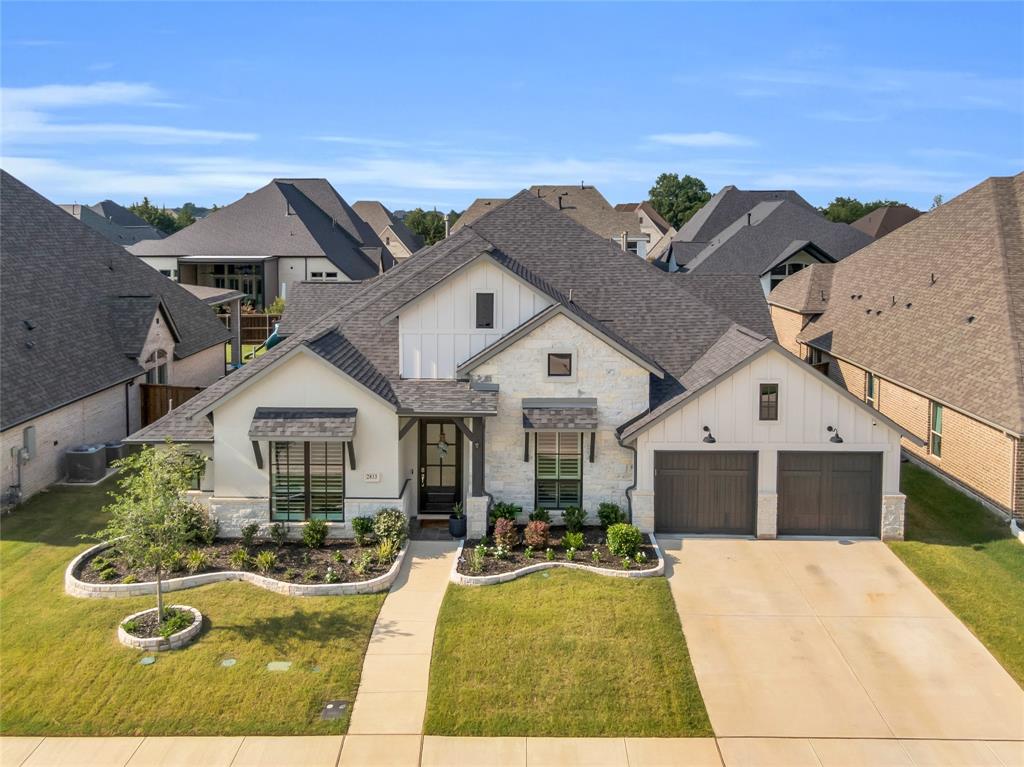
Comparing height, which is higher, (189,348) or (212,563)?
(189,348)

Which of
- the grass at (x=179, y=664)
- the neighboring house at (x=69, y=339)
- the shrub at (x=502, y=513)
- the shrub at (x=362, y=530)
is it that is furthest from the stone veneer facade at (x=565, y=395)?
the neighboring house at (x=69, y=339)

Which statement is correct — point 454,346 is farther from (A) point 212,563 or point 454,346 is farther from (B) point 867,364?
(B) point 867,364

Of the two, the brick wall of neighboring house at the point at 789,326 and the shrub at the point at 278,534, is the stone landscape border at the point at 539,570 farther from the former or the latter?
the brick wall of neighboring house at the point at 789,326

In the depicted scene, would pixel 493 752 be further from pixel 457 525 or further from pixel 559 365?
pixel 559 365

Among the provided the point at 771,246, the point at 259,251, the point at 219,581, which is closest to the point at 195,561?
the point at 219,581

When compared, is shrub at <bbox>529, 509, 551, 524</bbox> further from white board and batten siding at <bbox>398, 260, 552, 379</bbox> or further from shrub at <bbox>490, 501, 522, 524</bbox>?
white board and batten siding at <bbox>398, 260, 552, 379</bbox>

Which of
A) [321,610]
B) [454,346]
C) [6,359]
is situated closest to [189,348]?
[6,359]

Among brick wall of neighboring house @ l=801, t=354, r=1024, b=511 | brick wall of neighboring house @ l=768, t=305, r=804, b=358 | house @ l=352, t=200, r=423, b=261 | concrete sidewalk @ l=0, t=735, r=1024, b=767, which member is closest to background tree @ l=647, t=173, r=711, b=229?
house @ l=352, t=200, r=423, b=261

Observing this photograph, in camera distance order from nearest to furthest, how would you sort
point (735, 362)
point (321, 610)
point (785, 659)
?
point (785, 659) < point (321, 610) < point (735, 362)
